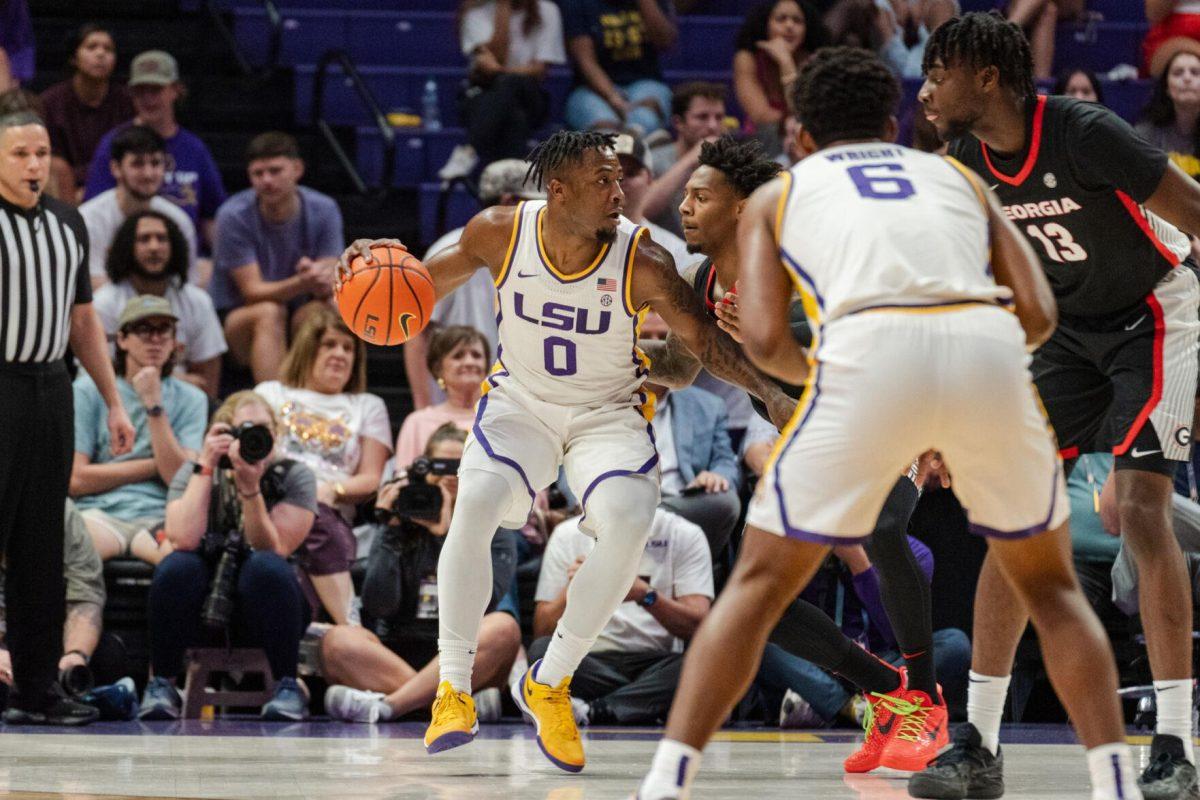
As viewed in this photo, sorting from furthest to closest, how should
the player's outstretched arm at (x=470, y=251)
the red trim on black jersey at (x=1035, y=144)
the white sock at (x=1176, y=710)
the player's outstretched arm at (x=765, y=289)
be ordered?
the player's outstretched arm at (x=470, y=251)
the red trim on black jersey at (x=1035, y=144)
the white sock at (x=1176, y=710)
the player's outstretched arm at (x=765, y=289)

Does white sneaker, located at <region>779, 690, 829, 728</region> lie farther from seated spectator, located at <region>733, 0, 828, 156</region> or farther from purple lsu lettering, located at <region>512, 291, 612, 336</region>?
seated spectator, located at <region>733, 0, 828, 156</region>

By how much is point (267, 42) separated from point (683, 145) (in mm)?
3595

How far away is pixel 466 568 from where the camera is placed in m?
4.84

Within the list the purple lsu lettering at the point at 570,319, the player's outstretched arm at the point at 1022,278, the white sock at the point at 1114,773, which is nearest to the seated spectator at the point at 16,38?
the purple lsu lettering at the point at 570,319

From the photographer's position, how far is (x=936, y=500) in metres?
7.39

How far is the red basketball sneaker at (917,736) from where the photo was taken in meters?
4.88

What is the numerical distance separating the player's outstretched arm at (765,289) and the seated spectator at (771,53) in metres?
6.35

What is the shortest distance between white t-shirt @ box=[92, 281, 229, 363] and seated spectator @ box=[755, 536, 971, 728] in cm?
339

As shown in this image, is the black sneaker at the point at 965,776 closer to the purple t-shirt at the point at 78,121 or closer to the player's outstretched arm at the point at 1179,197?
the player's outstretched arm at the point at 1179,197

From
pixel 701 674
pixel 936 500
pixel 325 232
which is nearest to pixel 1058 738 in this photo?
pixel 936 500

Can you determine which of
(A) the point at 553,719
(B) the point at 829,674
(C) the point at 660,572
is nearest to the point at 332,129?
(C) the point at 660,572

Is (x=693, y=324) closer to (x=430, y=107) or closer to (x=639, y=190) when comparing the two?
(x=639, y=190)

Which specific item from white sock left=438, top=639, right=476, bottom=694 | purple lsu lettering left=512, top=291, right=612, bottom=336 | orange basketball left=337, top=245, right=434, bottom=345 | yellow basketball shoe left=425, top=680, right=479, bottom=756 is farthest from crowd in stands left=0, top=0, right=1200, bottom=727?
yellow basketball shoe left=425, top=680, right=479, bottom=756

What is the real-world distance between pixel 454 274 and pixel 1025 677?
358cm
